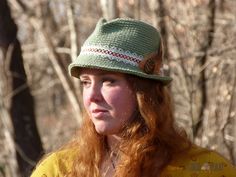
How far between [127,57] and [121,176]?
1.40 ft

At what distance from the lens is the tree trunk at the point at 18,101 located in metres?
6.41

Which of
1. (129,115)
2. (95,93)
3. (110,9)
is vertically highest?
(95,93)

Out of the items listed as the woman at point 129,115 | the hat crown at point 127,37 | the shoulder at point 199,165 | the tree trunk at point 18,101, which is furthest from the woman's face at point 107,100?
the tree trunk at point 18,101

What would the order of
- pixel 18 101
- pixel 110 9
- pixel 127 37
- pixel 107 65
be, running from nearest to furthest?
pixel 107 65, pixel 127 37, pixel 110 9, pixel 18 101

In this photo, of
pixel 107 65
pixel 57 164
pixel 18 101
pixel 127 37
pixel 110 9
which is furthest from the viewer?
pixel 18 101

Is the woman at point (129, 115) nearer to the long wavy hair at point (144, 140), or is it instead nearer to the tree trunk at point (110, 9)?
the long wavy hair at point (144, 140)

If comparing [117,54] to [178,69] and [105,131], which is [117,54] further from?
[178,69]

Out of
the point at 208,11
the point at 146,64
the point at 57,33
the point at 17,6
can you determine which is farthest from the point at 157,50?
the point at 57,33

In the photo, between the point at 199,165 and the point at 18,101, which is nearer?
the point at 199,165

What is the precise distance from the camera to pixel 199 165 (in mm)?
3367

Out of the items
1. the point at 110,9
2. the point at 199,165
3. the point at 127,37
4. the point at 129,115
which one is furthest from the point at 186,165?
the point at 110,9

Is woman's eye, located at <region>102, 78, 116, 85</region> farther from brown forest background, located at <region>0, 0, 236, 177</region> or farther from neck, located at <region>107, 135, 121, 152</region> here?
brown forest background, located at <region>0, 0, 236, 177</region>

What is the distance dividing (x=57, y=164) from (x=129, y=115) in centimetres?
41

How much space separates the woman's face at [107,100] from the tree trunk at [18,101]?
10.4 feet
